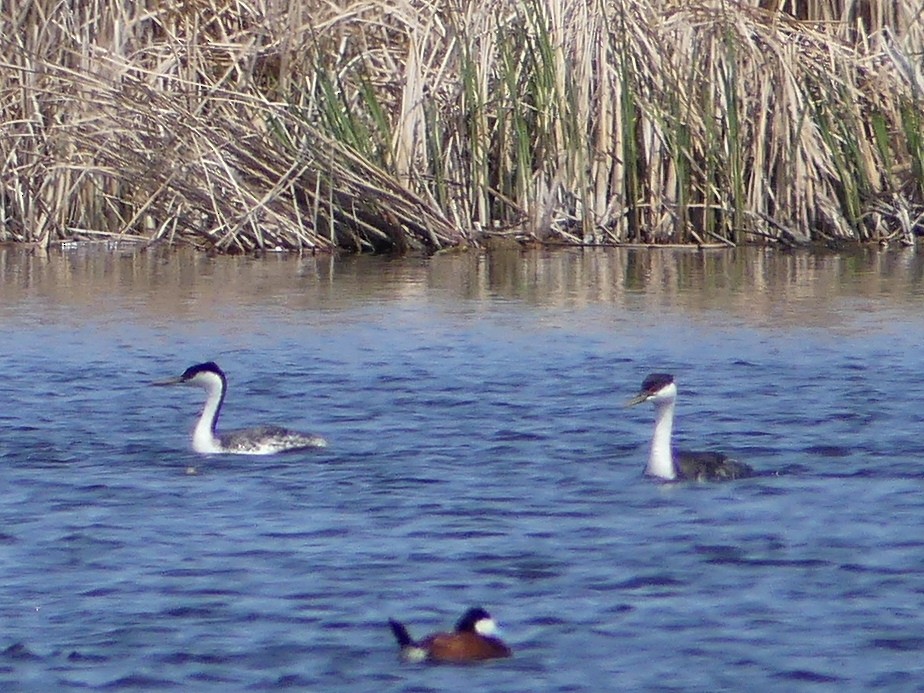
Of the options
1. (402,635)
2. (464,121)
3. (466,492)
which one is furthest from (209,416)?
(464,121)

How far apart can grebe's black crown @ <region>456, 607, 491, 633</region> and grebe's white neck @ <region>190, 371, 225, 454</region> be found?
3.34 meters

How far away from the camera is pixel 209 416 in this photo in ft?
28.3

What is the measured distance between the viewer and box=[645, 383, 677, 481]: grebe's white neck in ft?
25.2

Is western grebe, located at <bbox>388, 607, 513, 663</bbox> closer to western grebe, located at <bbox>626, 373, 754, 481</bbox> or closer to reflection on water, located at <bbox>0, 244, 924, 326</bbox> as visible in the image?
western grebe, located at <bbox>626, 373, 754, 481</bbox>

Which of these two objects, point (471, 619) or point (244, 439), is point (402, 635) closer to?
point (471, 619)

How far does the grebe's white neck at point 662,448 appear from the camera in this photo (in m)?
7.70

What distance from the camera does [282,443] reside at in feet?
26.9

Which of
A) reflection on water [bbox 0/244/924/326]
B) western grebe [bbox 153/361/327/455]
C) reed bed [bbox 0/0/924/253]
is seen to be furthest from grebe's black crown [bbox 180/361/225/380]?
reed bed [bbox 0/0/924/253]

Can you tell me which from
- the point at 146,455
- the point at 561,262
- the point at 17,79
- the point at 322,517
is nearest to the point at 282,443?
the point at 146,455

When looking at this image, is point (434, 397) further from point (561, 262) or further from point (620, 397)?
point (561, 262)

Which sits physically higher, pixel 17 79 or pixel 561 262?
pixel 17 79

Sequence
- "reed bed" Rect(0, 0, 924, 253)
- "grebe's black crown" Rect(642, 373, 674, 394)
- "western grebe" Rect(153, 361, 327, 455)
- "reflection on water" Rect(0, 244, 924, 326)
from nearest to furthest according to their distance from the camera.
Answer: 1. "grebe's black crown" Rect(642, 373, 674, 394)
2. "western grebe" Rect(153, 361, 327, 455)
3. "reflection on water" Rect(0, 244, 924, 326)
4. "reed bed" Rect(0, 0, 924, 253)

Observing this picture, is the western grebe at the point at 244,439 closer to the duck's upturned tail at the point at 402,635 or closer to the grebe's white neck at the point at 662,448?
the grebe's white neck at the point at 662,448

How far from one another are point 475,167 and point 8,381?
637cm
